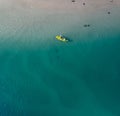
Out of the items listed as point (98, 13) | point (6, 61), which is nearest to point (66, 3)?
point (98, 13)

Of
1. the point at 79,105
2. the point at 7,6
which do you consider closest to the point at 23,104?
the point at 79,105

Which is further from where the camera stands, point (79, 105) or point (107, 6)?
point (107, 6)

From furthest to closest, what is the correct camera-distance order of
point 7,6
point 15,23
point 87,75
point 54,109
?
point 7,6, point 15,23, point 87,75, point 54,109

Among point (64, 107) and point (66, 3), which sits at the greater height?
point (66, 3)

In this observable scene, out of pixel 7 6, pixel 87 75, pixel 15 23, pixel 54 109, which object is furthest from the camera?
pixel 7 6

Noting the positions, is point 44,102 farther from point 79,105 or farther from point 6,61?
point 6,61

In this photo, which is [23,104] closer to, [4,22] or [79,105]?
[79,105]
